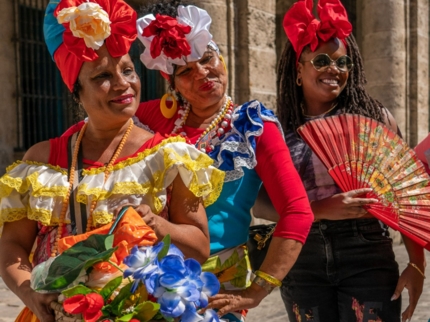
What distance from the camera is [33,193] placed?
85.4 inches

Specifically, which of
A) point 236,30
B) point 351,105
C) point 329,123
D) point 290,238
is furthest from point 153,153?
point 236,30

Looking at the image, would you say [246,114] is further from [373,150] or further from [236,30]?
[236,30]

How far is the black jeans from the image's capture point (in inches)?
111

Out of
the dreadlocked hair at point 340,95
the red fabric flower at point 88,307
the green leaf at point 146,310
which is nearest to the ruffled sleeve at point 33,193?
the red fabric flower at point 88,307

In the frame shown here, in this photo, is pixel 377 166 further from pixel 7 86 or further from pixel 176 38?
pixel 7 86

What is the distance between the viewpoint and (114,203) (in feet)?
7.04

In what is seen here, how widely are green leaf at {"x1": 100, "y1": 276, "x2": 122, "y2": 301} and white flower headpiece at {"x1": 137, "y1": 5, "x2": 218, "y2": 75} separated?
1.00 m

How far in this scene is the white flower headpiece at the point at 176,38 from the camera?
250 centimetres

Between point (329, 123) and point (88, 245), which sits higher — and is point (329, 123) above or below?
above

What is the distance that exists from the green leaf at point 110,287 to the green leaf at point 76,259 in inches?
2.6

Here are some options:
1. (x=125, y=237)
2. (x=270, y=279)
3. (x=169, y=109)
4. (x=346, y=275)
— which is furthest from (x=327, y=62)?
(x=125, y=237)

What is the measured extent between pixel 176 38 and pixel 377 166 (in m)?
1.05

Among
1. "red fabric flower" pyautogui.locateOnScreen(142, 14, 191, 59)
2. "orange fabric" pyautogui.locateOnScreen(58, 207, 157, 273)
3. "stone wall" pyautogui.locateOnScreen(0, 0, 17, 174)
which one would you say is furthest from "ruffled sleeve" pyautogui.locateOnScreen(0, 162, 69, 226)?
"stone wall" pyautogui.locateOnScreen(0, 0, 17, 174)

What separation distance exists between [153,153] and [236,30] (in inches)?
200
